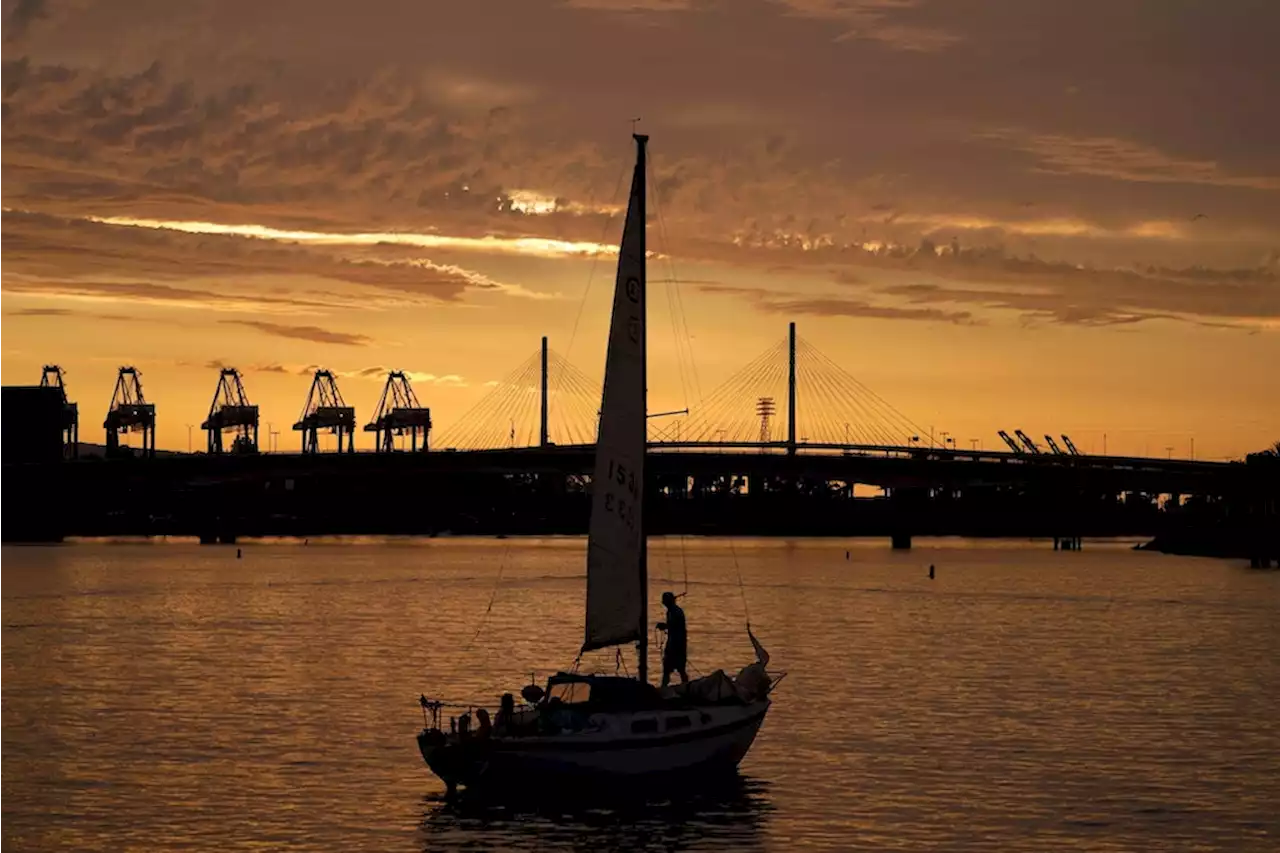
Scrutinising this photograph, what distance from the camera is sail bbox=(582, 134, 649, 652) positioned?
140 feet

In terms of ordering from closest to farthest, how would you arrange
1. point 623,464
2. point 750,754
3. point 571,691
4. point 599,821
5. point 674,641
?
point 599,821 → point 571,691 → point 623,464 → point 674,641 → point 750,754

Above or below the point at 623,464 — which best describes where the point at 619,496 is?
below

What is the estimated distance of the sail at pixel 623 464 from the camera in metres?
42.8

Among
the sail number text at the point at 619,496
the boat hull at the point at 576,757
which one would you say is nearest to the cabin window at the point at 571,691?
Result: the boat hull at the point at 576,757

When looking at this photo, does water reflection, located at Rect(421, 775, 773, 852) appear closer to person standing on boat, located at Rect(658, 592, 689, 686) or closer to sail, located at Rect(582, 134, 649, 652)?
person standing on boat, located at Rect(658, 592, 689, 686)

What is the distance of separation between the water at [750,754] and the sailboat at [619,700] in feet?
3.42

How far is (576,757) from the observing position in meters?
40.7

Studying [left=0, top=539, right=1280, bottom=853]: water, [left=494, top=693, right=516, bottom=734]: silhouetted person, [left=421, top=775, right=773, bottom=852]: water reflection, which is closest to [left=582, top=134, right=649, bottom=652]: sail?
[left=494, top=693, right=516, bottom=734]: silhouetted person

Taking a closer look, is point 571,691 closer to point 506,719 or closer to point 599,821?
point 506,719

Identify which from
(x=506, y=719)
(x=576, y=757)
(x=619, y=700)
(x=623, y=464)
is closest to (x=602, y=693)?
(x=619, y=700)

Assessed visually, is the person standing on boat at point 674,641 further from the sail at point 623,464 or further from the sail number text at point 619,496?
the sail number text at point 619,496

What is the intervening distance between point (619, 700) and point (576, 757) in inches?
58.4

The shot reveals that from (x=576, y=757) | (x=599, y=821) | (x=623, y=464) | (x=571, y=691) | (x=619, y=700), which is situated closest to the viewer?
(x=576, y=757)

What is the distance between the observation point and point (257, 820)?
4138 cm
